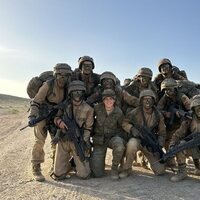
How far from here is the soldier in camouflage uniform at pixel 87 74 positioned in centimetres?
953

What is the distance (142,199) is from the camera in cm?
700

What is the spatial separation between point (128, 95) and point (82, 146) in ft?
6.87

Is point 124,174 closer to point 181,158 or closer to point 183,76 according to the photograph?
point 181,158

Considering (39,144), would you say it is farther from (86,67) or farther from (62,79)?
(86,67)

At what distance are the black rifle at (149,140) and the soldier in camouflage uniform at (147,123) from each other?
79 millimetres

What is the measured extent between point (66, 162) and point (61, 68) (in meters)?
2.14

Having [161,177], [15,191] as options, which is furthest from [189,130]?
[15,191]

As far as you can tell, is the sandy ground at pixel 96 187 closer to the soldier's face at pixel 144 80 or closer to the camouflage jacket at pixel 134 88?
the camouflage jacket at pixel 134 88

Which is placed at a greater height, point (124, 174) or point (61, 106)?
point (61, 106)

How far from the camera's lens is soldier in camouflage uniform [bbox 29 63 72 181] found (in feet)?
28.5

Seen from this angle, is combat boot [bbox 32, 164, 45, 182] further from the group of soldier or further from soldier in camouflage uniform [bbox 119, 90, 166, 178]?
soldier in camouflage uniform [bbox 119, 90, 166, 178]

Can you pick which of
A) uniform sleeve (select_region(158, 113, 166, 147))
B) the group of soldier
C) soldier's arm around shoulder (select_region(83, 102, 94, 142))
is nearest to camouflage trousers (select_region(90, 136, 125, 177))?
the group of soldier

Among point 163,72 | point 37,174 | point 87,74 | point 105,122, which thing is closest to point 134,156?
point 105,122

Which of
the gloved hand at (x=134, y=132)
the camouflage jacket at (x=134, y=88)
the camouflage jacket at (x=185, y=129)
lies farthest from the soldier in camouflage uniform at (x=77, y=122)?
the camouflage jacket at (x=185, y=129)
